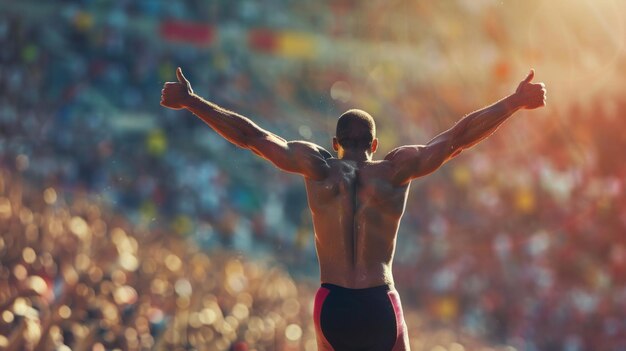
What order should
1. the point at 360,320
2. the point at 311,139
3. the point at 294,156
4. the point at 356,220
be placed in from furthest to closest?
the point at 311,139 → the point at 294,156 → the point at 356,220 → the point at 360,320

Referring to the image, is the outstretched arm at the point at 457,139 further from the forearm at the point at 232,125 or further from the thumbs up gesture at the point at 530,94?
the forearm at the point at 232,125

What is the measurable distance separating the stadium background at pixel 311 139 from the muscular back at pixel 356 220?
12.9ft

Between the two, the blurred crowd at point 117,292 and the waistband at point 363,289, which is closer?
the waistband at point 363,289

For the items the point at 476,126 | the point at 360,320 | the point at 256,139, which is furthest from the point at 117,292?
the point at 476,126

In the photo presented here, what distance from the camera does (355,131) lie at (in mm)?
5398

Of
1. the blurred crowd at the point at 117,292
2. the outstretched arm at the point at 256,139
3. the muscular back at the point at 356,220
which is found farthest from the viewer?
the blurred crowd at the point at 117,292

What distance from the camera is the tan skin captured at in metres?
5.27

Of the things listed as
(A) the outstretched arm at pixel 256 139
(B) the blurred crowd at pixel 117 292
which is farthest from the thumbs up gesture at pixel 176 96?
(B) the blurred crowd at pixel 117 292

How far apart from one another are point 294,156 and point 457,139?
81 cm

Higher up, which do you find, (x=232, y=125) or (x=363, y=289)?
(x=232, y=125)

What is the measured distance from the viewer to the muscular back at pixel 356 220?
5.26 metres

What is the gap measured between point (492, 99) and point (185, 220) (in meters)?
7.81

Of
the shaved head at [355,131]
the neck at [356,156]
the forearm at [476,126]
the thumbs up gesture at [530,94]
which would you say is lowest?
the neck at [356,156]

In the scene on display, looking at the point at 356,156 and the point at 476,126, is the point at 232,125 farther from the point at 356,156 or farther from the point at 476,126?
the point at 476,126
